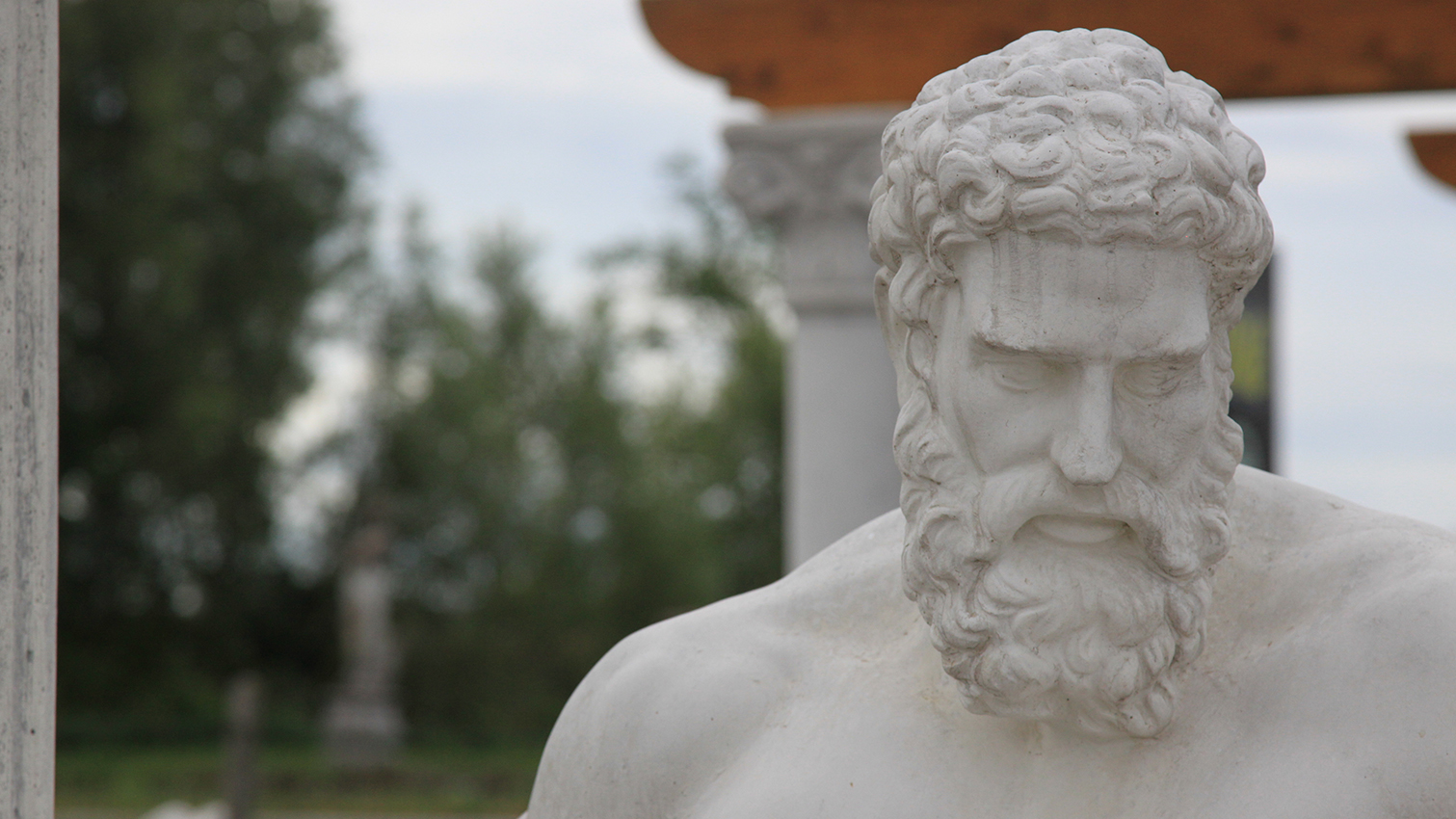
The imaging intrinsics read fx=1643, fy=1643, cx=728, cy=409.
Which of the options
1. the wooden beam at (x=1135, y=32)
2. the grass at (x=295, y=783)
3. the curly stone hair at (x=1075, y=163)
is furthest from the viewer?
the grass at (x=295, y=783)

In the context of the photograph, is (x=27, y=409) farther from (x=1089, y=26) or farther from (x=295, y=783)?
(x=295, y=783)

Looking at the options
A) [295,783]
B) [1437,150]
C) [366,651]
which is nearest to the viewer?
[1437,150]

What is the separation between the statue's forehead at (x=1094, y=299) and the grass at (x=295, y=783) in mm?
10593

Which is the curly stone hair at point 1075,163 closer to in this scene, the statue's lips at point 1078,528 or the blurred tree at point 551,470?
the statue's lips at point 1078,528

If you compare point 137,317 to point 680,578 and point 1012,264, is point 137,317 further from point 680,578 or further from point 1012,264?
point 1012,264

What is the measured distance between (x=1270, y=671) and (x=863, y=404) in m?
3.72

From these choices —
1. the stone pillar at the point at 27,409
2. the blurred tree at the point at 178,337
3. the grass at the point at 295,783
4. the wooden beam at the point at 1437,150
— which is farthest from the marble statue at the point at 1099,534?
the blurred tree at the point at 178,337

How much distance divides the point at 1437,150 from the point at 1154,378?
553cm

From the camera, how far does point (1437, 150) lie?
252 inches

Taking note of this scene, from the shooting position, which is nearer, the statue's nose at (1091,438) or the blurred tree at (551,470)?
the statue's nose at (1091,438)

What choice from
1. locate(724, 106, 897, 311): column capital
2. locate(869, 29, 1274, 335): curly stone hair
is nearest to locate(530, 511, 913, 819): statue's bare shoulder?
locate(869, 29, 1274, 335): curly stone hair

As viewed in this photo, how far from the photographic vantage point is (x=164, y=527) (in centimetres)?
1727

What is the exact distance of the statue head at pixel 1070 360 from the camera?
1.47 m

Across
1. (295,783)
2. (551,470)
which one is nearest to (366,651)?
(295,783)
